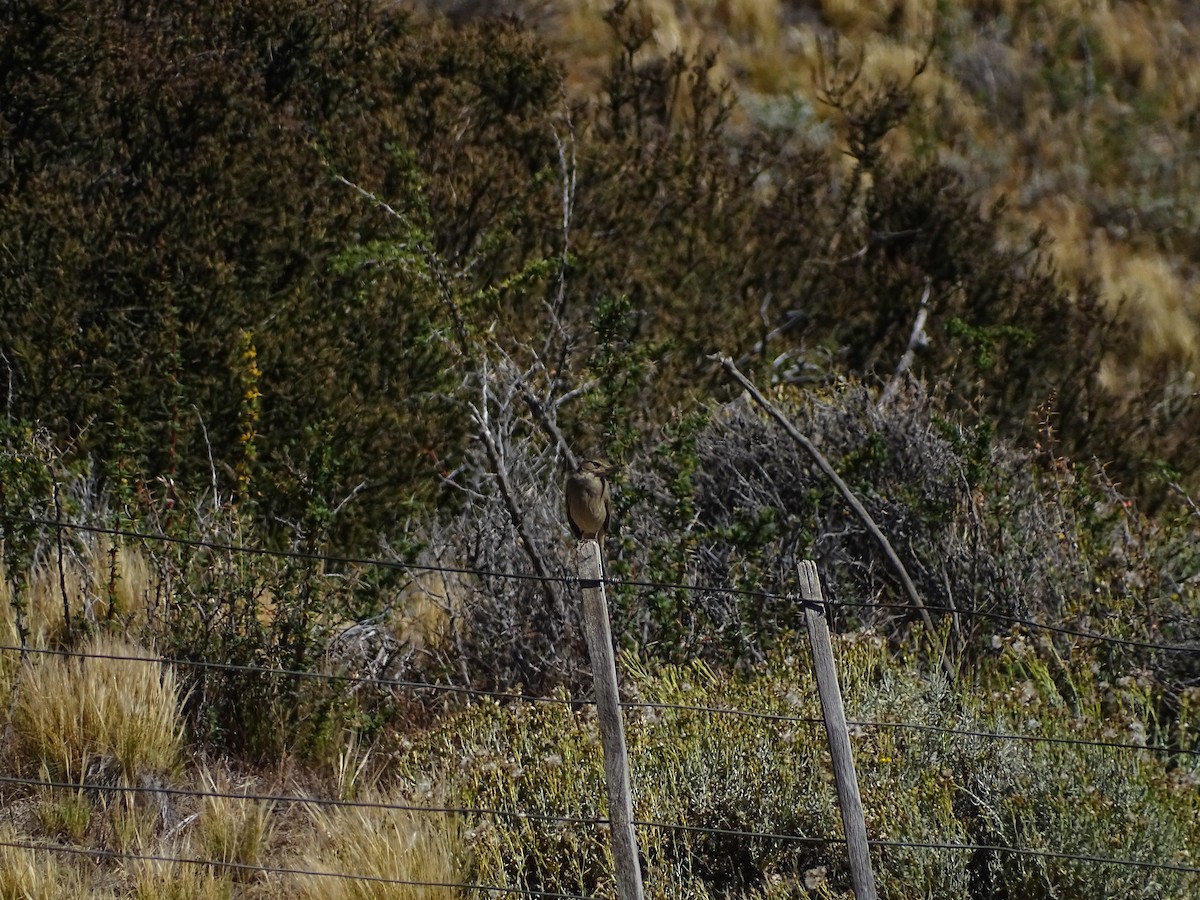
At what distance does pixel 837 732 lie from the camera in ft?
11.7

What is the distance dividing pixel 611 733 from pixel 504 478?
240 centimetres

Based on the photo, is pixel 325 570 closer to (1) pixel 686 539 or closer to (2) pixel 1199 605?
(1) pixel 686 539

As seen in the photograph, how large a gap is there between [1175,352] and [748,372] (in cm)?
554

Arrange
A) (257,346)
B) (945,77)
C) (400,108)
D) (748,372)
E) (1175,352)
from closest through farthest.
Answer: (257,346) < (748,372) < (400,108) < (1175,352) < (945,77)

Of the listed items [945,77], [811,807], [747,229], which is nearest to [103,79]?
[747,229]

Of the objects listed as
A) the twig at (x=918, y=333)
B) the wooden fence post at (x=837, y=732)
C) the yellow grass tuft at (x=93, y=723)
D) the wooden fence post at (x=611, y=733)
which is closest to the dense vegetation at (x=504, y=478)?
the yellow grass tuft at (x=93, y=723)

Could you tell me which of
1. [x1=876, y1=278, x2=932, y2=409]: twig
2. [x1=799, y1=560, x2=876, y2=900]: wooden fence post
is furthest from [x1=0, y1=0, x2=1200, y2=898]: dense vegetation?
[x1=799, y1=560, x2=876, y2=900]: wooden fence post

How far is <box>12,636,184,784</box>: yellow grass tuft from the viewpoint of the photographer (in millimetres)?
4867

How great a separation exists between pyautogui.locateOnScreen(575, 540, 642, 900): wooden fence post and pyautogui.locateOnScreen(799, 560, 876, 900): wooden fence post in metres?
0.48

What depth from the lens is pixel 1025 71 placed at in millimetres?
16281

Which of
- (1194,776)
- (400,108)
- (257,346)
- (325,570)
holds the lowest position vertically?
(1194,776)

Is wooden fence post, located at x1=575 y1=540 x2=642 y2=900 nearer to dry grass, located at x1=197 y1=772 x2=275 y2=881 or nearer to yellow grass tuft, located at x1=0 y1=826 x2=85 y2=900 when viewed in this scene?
dry grass, located at x1=197 y1=772 x2=275 y2=881

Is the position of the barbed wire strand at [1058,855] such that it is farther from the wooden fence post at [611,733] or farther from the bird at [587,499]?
the bird at [587,499]

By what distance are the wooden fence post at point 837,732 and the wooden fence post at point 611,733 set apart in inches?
19.0
